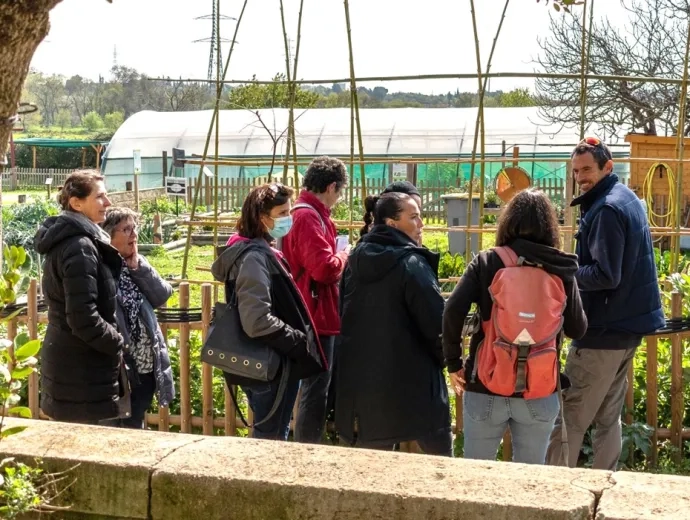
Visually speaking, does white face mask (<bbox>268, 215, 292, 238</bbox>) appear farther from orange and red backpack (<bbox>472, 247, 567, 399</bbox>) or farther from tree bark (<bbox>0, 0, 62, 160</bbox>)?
tree bark (<bbox>0, 0, 62, 160</bbox>)

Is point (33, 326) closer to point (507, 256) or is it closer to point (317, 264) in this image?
point (317, 264)

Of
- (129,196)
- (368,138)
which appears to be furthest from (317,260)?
(368,138)

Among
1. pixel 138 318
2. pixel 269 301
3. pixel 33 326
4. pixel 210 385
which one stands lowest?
pixel 210 385

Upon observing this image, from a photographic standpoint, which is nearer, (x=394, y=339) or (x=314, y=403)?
(x=394, y=339)

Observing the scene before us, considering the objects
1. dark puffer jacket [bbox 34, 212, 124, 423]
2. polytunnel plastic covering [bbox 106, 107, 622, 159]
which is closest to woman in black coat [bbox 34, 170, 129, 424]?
dark puffer jacket [bbox 34, 212, 124, 423]

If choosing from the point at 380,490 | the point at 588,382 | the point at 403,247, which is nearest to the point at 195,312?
the point at 403,247

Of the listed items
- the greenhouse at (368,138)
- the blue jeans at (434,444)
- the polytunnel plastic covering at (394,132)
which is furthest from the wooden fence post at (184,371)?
the polytunnel plastic covering at (394,132)

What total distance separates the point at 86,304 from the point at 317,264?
1114 millimetres

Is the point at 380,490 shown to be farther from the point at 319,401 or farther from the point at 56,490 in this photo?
the point at 319,401

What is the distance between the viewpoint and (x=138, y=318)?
464 centimetres

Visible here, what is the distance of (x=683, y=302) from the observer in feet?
18.8

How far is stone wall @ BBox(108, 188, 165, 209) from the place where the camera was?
21938 mm

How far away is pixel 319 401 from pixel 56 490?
207cm

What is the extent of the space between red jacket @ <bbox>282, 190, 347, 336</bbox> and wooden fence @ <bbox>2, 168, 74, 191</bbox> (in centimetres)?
3743
